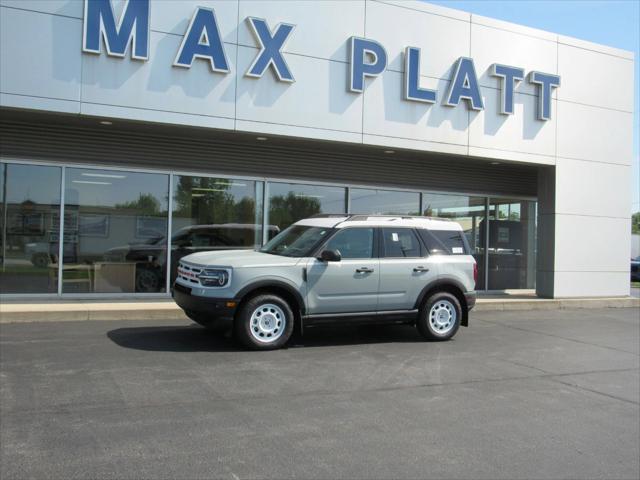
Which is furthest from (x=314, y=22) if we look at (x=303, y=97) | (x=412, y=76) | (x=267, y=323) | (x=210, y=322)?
(x=210, y=322)

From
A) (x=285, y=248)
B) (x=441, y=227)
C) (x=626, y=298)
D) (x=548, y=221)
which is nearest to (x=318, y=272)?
(x=285, y=248)

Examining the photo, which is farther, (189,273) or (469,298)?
(469,298)

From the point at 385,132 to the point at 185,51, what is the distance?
4.53 metres

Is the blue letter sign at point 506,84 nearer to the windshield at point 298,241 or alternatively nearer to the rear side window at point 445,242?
the rear side window at point 445,242

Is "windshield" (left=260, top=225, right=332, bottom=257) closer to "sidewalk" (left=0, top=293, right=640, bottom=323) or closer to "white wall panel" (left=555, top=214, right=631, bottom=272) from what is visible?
"sidewalk" (left=0, top=293, right=640, bottom=323)

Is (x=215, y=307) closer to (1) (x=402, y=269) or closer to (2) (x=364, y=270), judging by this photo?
(2) (x=364, y=270)

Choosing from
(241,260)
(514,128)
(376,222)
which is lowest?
Result: (241,260)

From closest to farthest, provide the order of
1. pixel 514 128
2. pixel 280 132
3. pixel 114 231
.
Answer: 1. pixel 280 132
2. pixel 114 231
3. pixel 514 128

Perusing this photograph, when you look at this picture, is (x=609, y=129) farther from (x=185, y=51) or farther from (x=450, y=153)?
(x=185, y=51)

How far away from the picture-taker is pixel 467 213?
15977 millimetres

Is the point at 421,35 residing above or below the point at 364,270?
above

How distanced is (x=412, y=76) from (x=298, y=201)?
384 centimetres

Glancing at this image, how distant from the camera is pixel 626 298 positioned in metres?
15.8

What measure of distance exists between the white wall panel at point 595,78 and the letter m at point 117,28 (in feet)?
33.7
